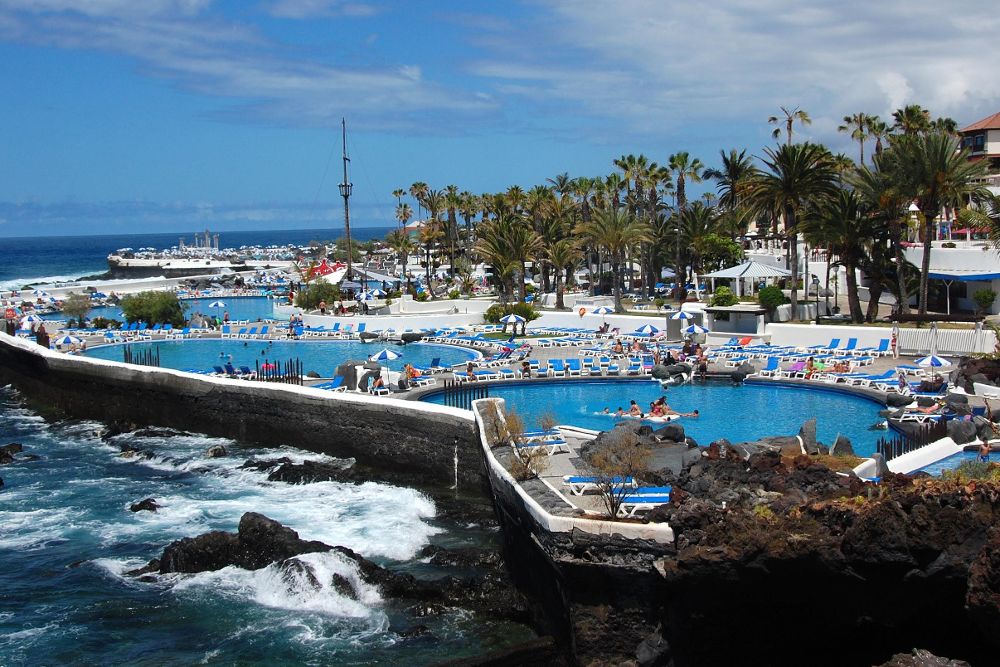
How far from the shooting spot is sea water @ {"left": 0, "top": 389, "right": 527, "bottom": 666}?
16.4 m

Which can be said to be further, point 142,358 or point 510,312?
point 510,312

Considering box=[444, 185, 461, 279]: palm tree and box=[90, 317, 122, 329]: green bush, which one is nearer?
box=[90, 317, 122, 329]: green bush

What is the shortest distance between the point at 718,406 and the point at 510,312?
18.6m

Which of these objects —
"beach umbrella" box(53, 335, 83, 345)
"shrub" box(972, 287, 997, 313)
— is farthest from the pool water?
"shrub" box(972, 287, 997, 313)

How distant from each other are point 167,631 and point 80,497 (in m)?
9.62

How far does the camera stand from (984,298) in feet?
131

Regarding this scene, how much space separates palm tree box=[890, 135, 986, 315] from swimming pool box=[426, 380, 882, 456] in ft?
33.9

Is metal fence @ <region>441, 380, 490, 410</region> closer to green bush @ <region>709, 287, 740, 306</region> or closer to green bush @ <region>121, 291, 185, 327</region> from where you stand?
green bush @ <region>709, 287, 740, 306</region>

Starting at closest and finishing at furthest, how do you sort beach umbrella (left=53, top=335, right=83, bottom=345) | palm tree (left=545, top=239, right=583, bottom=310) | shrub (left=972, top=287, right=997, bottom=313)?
shrub (left=972, top=287, right=997, bottom=313) → beach umbrella (left=53, top=335, right=83, bottom=345) → palm tree (left=545, top=239, right=583, bottom=310)

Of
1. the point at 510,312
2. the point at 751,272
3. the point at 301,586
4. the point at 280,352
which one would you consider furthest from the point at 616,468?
the point at 280,352

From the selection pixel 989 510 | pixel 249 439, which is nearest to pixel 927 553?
pixel 989 510

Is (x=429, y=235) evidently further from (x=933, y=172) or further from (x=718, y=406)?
(x=718, y=406)

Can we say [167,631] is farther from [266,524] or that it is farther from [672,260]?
[672,260]

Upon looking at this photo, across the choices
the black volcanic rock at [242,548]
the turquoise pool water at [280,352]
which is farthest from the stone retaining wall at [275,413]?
Answer: the black volcanic rock at [242,548]
